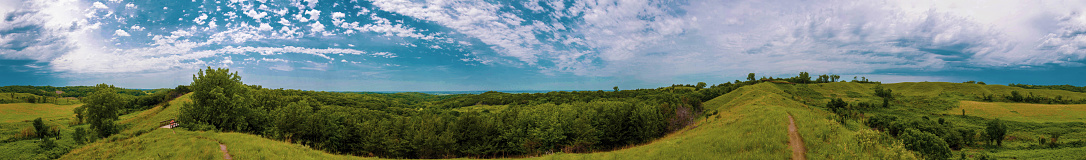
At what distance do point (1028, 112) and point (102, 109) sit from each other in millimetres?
124972

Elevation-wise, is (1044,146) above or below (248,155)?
below

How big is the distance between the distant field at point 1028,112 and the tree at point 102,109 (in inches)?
4552

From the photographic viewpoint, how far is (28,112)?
6316 cm

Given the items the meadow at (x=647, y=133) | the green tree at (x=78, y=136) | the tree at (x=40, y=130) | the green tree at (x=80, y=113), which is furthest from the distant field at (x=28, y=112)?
the green tree at (x=78, y=136)

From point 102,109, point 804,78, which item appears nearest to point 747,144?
point 102,109

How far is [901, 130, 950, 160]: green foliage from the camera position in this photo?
27605 millimetres

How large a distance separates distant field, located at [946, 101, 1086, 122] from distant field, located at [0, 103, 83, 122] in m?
156

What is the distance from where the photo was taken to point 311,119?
178ft

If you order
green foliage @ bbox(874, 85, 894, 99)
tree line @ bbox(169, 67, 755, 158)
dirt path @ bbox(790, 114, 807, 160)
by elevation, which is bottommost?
tree line @ bbox(169, 67, 755, 158)

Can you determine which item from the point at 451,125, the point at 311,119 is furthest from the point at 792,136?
the point at 311,119

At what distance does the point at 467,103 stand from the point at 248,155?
126958 millimetres

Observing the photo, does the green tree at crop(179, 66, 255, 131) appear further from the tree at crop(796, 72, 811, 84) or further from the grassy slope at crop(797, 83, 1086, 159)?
the tree at crop(796, 72, 811, 84)

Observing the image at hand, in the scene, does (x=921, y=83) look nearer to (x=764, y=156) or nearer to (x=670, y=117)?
(x=670, y=117)

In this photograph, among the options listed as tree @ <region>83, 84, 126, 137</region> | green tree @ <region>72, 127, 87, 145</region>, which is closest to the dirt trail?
green tree @ <region>72, 127, 87, 145</region>
